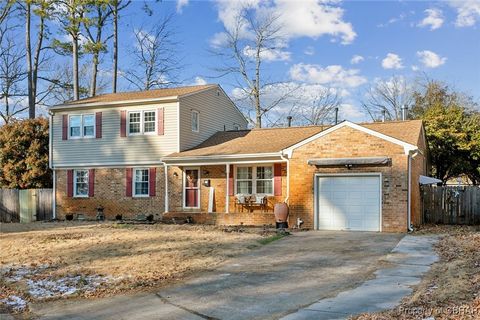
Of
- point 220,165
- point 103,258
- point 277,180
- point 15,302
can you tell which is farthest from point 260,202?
point 15,302

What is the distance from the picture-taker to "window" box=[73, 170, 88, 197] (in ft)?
75.9

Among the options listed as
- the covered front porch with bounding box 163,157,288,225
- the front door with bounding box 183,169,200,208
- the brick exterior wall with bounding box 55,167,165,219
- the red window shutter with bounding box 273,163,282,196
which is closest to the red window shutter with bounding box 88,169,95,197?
the brick exterior wall with bounding box 55,167,165,219

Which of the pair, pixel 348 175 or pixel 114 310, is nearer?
pixel 114 310

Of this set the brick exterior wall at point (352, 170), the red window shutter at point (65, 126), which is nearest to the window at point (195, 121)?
the red window shutter at point (65, 126)

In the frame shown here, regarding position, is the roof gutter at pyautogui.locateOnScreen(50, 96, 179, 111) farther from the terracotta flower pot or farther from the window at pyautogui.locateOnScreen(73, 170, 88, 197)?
the terracotta flower pot

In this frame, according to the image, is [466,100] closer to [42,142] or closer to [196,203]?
[196,203]

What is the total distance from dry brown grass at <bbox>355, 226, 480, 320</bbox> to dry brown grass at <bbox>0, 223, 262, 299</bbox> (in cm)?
448

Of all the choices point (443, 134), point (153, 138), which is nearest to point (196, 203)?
point (153, 138)

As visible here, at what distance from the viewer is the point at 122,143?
22.2 meters

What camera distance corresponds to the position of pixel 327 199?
55.3 ft

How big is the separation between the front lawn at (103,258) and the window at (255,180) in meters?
3.45

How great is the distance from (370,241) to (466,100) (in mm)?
25511

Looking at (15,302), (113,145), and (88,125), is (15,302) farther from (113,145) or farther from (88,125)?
(88,125)

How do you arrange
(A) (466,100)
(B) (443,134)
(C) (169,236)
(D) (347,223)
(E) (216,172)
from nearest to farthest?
(C) (169,236) < (D) (347,223) < (E) (216,172) < (B) (443,134) < (A) (466,100)
